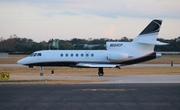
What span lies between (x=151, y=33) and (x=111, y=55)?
4282 mm

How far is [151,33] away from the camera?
36.9m

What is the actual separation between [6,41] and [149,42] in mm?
112088

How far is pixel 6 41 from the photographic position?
143m

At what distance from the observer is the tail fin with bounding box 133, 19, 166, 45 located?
3669 cm

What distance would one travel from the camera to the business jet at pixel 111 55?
37.1 m
